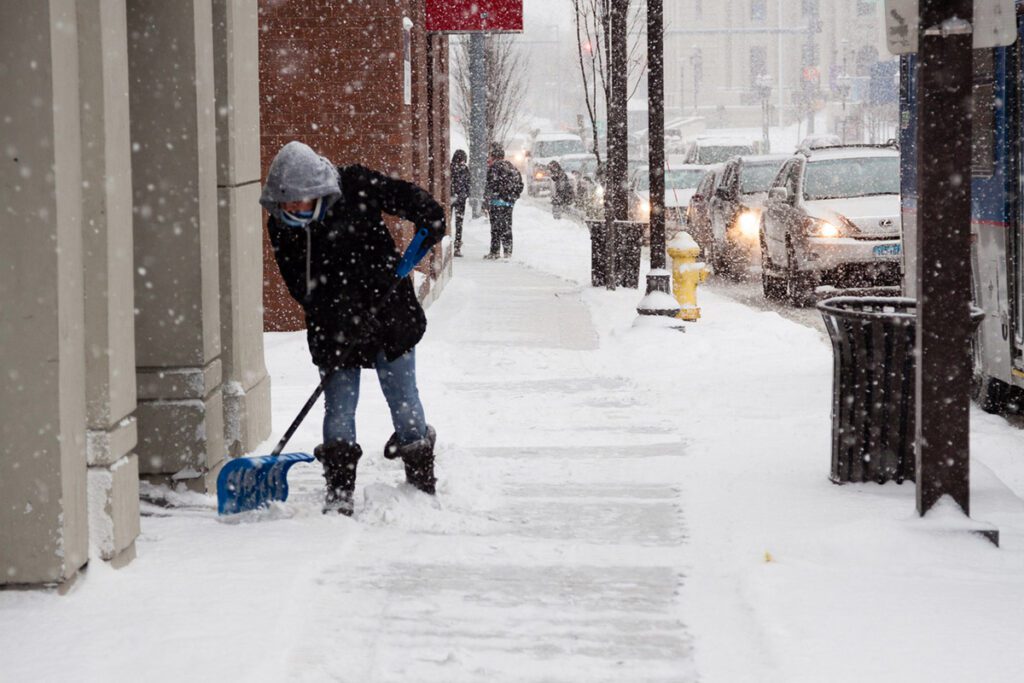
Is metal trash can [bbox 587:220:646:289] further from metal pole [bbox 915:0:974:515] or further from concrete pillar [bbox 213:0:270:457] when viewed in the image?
metal pole [bbox 915:0:974:515]

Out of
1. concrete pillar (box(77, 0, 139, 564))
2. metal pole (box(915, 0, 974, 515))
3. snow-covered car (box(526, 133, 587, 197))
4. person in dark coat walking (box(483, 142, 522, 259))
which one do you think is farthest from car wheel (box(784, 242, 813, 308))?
snow-covered car (box(526, 133, 587, 197))

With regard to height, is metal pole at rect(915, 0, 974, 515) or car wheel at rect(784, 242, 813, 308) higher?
metal pole at rect(915, 0, 974, 515)

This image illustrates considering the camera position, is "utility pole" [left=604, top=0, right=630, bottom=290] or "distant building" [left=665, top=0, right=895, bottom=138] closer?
"utility pole" [left=604, top=0, right=630, bottom=290]

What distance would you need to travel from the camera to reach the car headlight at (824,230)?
1684cm

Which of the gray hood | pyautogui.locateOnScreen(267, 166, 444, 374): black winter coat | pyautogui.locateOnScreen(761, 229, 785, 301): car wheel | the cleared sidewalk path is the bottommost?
the cleared sidewalk path

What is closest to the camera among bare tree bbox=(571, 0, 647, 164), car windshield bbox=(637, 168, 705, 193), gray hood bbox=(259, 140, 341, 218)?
gray hood bbox=(259, 140, 341, 218)

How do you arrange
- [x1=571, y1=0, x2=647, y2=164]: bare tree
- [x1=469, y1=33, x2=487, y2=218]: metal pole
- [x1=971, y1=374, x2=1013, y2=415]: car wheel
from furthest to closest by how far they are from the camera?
[x1=469, y1=33, x2=487, y2=218]: metal pole < [x1=571, y1=0, x2=647, y2=164]: bare tree < [x1=971, y1=374, x2=1013, y2=415]: car wheel

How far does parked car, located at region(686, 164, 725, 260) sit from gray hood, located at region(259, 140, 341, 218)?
17.2 metres

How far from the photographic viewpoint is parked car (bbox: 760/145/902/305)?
1667cm

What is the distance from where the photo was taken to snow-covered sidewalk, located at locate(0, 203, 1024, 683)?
488 centimetres

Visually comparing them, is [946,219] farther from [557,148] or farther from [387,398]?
[557,148]

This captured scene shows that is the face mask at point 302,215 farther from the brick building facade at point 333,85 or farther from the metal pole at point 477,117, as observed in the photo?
the metal pole at point 477,117

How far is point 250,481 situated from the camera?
269 inches

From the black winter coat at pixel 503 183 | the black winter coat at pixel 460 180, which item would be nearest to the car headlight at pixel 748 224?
the black winter coat at pixel 503 183
